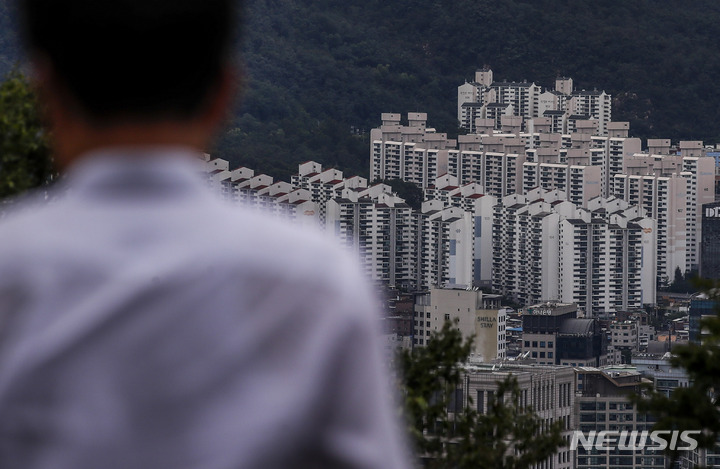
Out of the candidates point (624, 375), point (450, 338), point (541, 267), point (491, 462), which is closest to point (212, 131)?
point (491, 462)

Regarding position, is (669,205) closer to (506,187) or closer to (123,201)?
(506,187)

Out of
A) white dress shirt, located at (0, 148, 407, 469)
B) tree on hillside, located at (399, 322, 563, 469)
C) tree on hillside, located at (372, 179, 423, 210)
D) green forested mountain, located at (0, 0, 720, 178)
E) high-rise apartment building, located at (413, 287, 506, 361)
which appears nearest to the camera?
white dress shirt, located at (0, 148, 407, 469)

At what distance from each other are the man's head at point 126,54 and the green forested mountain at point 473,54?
27.1 meters

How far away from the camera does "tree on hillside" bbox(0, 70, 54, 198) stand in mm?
2082

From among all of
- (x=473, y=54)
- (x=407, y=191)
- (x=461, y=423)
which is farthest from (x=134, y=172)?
(x=473, y=54)

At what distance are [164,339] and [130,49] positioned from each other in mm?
75

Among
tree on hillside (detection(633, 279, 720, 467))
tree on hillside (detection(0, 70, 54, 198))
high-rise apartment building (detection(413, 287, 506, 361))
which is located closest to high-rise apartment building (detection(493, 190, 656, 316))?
high-rise apartment building (detection(413, 287, 506, 361))

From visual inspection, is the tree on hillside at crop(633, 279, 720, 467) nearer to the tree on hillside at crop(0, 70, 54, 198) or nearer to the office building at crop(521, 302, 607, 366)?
the tree on hillside at crop(0, 70, 54, 198)

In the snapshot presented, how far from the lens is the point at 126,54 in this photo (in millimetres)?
367

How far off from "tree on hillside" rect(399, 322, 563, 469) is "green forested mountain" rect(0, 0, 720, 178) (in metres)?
25.5

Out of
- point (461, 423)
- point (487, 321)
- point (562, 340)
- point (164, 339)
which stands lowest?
point (562, 340)

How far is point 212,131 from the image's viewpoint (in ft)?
1.27

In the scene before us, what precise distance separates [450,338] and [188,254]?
5.35 ft

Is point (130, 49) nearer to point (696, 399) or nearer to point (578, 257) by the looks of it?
point (696, 399)
